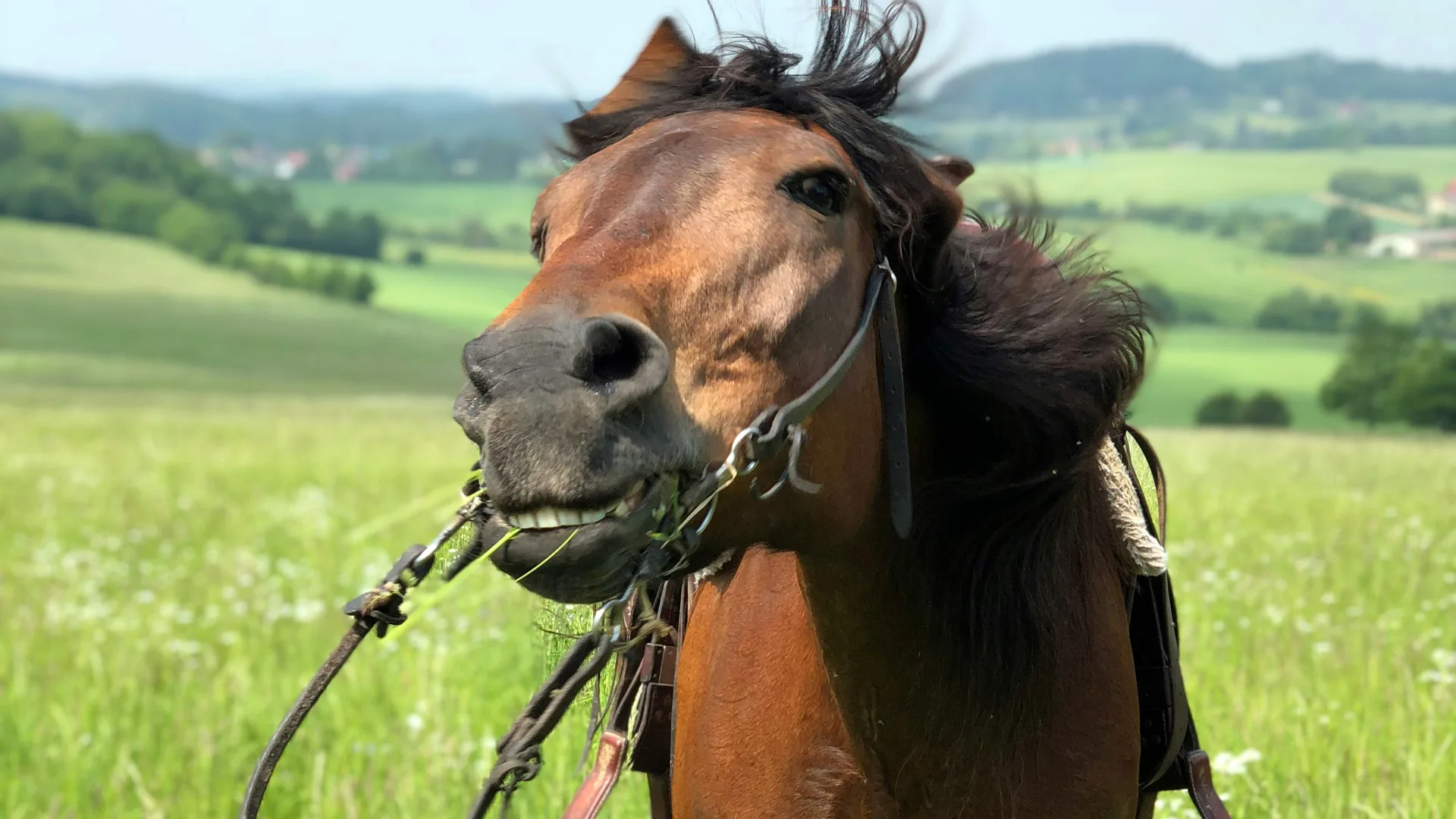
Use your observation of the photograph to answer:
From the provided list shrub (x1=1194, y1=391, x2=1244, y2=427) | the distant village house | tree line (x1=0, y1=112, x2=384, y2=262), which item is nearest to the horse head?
shrub (x1=1194, y1=391, x2=1244, y2=427)

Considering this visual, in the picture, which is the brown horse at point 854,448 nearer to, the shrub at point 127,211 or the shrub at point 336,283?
the shrub at point 336,283

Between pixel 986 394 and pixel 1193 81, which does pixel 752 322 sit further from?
pixel 1193 81

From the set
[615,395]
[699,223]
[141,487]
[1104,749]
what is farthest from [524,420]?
[141,487]

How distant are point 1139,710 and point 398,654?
429 cm

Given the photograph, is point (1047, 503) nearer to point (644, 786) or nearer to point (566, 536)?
point (566, 536)

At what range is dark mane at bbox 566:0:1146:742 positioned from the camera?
2.33 m

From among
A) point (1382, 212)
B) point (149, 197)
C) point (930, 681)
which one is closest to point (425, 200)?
point (149, 197)

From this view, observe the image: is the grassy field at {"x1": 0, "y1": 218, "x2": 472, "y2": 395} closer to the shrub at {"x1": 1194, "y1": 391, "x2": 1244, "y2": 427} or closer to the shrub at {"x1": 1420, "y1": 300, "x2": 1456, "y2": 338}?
the shrub at {"x1": 1194, "y1": 391, "x2": 1244, "y2": 427}

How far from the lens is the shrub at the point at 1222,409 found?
41.3 m

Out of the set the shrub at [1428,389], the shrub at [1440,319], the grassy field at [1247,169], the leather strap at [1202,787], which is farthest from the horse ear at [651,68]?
the shrub at [1428,389]

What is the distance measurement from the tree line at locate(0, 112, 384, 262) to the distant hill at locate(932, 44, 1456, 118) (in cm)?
4586

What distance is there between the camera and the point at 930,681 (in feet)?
7.87

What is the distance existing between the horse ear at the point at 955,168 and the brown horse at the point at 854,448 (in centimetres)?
12

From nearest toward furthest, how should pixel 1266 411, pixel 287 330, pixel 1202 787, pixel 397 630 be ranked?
pixel 397 630 < pixel 1202 787 < pixel 1266 411 < pixel 287 330
